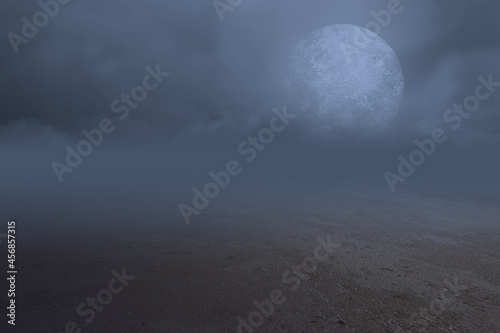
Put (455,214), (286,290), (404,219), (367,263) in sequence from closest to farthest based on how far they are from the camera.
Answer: (286,290) < (367,263) < (404,219) < (455,214)

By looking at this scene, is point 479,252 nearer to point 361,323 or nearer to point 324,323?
point 361,323

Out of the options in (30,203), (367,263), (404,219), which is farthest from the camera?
(30,203)

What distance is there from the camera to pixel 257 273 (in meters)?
7.97

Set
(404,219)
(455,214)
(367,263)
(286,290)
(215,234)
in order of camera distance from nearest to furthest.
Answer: (286,290), (367,263), (215,234), (404,219), (455,214)

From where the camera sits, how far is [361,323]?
18.4 feet

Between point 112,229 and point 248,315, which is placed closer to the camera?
point 248,315

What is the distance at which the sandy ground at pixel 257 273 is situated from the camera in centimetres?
568

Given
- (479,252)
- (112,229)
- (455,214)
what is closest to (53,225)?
(112,229)

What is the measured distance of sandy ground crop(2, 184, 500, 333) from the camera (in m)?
5.68

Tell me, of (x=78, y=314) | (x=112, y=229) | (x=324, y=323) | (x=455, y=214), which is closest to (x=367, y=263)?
(x=324, y=323)

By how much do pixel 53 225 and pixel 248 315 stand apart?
461 inches

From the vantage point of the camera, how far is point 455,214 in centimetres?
1733

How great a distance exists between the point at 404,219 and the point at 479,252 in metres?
5.45

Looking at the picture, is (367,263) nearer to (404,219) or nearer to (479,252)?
(479,252)
